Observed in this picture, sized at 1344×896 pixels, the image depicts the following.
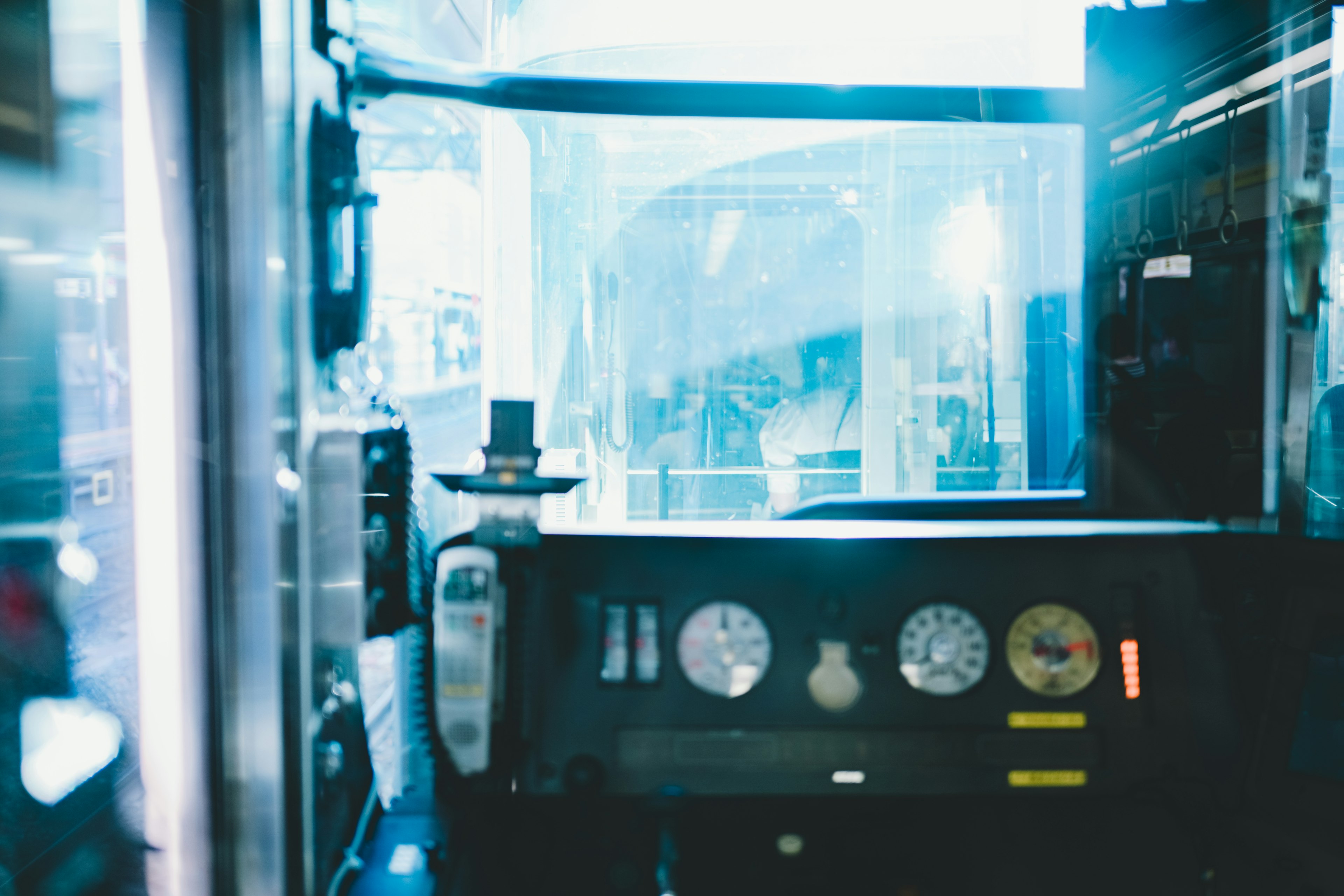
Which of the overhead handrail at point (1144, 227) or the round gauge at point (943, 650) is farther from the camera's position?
the overhead handrail at point (1144, 227)

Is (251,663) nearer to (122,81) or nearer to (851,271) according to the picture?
(122,81)

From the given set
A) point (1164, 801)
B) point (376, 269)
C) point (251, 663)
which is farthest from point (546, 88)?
point (1164, 801)

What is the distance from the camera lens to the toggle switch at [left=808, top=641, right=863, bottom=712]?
1461 mm

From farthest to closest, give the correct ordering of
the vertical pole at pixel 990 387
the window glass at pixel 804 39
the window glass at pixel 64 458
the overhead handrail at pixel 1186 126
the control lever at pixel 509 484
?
1. the vertical pole at pixel 990 387
2. the window glass at pixel 804 39
3. the overhead handrail at pixel 1186 126
4. the control lever at pixel 509 484
5. the window glass at pixel 64 458

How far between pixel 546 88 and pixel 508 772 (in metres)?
1.20

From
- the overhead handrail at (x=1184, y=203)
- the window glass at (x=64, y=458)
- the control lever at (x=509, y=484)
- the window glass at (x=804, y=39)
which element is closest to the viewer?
the window glass at (x=64, y=458)

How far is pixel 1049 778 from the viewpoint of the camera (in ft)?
4.75

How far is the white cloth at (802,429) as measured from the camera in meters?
2.47

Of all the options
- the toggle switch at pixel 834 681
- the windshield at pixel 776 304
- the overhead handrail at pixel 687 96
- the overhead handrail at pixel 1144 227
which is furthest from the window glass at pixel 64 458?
the overhead handrail at pixel 1144 227

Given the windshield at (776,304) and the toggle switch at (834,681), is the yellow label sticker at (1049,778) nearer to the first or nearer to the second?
the toggle switch at (834,681)

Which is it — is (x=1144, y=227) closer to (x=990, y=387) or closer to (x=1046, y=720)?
(x=990, y=387)

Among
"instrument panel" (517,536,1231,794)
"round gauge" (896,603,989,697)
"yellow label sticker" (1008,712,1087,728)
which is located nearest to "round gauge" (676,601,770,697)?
"instrument panel" (517,536,1231,794)

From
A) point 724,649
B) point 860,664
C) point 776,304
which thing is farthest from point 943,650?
point 776,304

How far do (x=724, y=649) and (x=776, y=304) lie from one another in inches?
51.0
